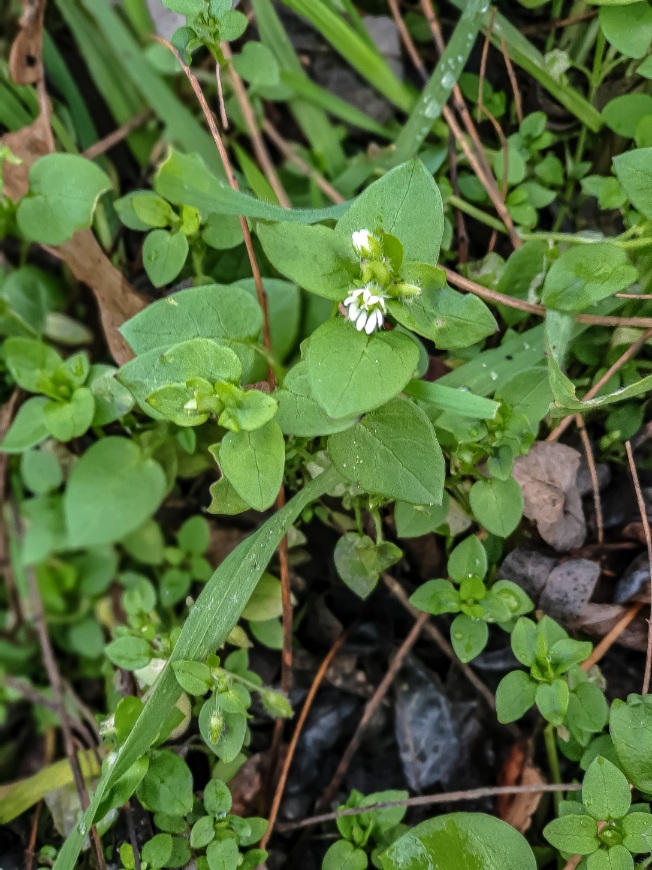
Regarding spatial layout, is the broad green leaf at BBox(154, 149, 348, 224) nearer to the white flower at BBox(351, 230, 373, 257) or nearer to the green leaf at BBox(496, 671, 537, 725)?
the white flower at BBox(351, 230, 373, 257)

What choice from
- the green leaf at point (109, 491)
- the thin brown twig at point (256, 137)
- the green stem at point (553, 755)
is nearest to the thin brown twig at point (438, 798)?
the green stem at point (553, 755)

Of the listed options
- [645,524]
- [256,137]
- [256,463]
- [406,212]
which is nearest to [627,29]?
[406,212]

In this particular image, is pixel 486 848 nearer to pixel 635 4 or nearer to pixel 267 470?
pixel 267 470

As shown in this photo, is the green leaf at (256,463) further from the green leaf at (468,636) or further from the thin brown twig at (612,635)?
Answer: the thin brown twig at (612,635)

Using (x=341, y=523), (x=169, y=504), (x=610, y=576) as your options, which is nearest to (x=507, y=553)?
(x=610, y=576)

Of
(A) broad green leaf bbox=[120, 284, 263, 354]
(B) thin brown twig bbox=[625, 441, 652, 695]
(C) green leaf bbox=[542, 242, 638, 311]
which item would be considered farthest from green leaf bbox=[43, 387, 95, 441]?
(B) thin brown twig bbox=[625, 441, 652, 695]

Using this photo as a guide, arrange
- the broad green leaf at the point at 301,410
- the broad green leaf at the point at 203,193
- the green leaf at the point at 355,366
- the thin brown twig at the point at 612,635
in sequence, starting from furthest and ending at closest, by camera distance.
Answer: the thin brown twig at the point at 612,635
the broad green leaf at the point at 203,193
the broad green leaf at the point at 301,410
the green leaf at the point at 355,366
